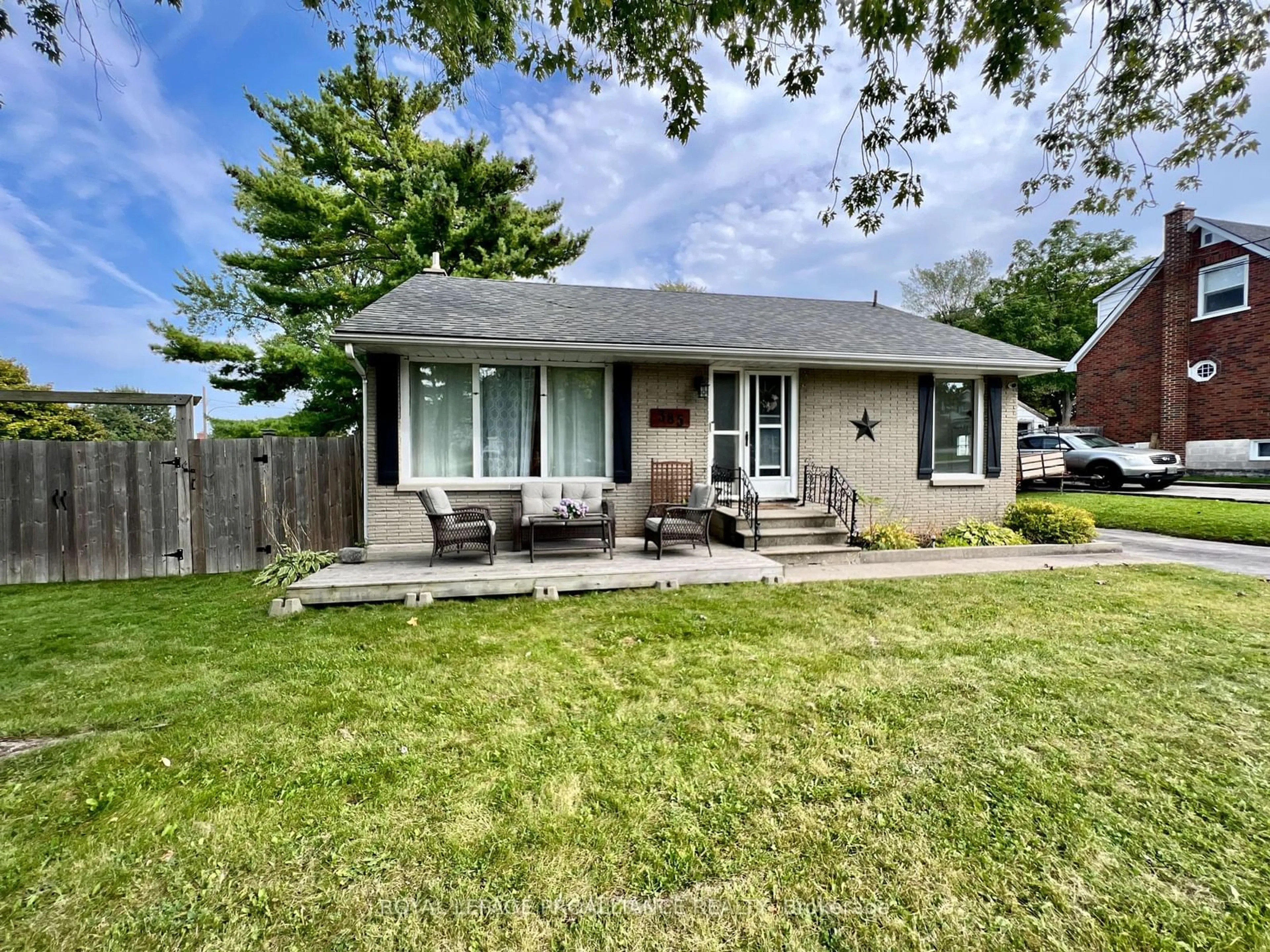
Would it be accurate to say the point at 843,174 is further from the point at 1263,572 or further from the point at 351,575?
the point at 1263,572

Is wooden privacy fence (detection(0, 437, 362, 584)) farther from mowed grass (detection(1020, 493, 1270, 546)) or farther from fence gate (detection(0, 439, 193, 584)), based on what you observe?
mowed grass (detection(1020, 493, 1270, 546))

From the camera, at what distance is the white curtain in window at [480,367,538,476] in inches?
297

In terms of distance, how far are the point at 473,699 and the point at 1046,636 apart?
4.58 m

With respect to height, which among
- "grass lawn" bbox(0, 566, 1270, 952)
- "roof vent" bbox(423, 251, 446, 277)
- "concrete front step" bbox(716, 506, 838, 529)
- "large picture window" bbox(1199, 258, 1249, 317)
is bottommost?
"grass lawn" bbox(0, 566, 1270, 952)

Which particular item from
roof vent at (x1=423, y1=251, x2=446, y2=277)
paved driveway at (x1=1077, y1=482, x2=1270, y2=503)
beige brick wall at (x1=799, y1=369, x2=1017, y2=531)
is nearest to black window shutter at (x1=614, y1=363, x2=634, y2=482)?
beige brick wall at (x1=799, y1=369, x2=1017, y2=531)

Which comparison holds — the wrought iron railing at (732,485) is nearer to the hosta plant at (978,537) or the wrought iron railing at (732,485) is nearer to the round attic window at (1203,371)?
the hosta plant at (978,537)

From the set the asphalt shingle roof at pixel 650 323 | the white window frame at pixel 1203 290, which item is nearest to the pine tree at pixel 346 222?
the asphalt shingle roof at pixel 650 323

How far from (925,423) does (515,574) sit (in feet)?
24.0

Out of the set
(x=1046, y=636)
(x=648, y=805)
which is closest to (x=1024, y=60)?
(x=1046, y=636)

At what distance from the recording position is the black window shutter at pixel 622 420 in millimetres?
7691

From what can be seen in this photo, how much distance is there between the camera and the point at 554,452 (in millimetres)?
7785

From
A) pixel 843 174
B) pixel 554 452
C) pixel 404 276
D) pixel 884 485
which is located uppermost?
pixel 404 276

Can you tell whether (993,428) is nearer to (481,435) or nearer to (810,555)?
(810,555)

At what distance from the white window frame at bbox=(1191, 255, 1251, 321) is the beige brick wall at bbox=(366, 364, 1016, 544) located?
14283mm
